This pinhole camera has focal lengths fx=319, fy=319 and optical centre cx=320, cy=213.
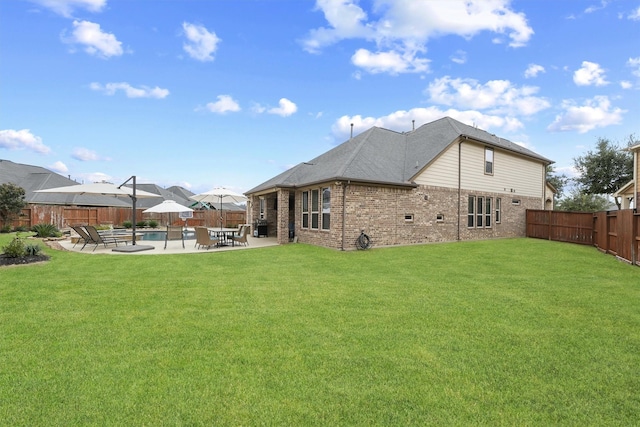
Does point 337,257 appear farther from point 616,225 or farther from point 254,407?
point 616,225

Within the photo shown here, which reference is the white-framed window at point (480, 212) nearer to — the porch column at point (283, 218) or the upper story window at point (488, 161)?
the upper story window at point (488, 161)

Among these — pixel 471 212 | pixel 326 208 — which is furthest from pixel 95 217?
pixel 471 212

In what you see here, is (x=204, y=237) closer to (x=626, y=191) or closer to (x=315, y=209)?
(x=315, y=209)

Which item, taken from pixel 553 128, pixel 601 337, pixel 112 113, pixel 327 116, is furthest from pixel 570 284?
pixel 553 128

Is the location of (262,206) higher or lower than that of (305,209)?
higher

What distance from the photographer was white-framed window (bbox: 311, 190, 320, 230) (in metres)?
14.6

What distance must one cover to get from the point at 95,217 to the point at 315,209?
20986 mm

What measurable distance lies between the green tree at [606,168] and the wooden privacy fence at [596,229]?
14067mm

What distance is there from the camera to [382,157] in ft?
54.0

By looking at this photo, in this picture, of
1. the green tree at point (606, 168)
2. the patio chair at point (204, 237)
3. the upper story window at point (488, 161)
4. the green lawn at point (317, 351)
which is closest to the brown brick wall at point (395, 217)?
the upper story window at point (488, 161)

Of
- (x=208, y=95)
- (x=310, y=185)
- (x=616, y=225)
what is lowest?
(x=616, y=225)

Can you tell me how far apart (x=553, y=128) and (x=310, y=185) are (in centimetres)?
2567

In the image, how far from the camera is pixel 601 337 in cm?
415

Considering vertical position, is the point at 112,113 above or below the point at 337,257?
above
